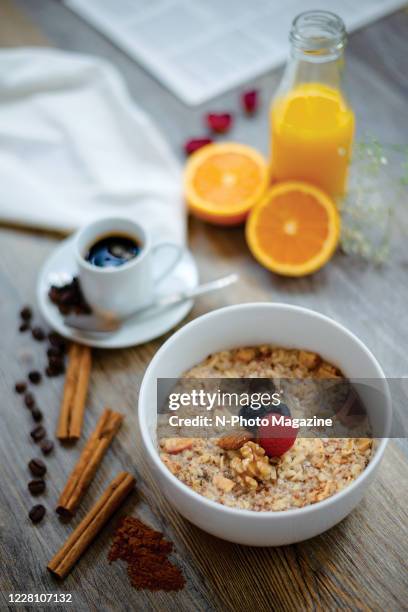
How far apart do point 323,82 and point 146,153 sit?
1.48 feet

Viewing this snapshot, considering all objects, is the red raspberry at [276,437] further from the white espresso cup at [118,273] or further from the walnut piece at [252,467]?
the white espresso cup at [118,273]

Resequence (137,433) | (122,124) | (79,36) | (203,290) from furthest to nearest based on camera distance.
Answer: (79,36) < (122,124) < (203,290) < (137,433)

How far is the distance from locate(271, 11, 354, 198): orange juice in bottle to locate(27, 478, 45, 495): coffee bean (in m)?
0.75

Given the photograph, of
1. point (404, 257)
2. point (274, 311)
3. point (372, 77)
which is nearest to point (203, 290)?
point (274, 311)

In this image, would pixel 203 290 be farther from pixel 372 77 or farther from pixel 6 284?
pixel 372 77

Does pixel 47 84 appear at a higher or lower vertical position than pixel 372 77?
lower

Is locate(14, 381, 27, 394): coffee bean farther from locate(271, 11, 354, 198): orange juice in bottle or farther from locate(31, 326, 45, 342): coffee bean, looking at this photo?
locate(271, 11, 354, 198): orange juice in bottle

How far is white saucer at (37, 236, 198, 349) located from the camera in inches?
48.9

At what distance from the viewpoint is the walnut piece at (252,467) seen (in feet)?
3.11

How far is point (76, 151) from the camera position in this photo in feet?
5.16

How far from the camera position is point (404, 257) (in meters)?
1.33

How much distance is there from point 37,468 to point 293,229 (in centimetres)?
64

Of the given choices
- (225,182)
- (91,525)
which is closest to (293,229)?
(225,182)

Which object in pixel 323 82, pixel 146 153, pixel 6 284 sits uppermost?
pixel 323 82
